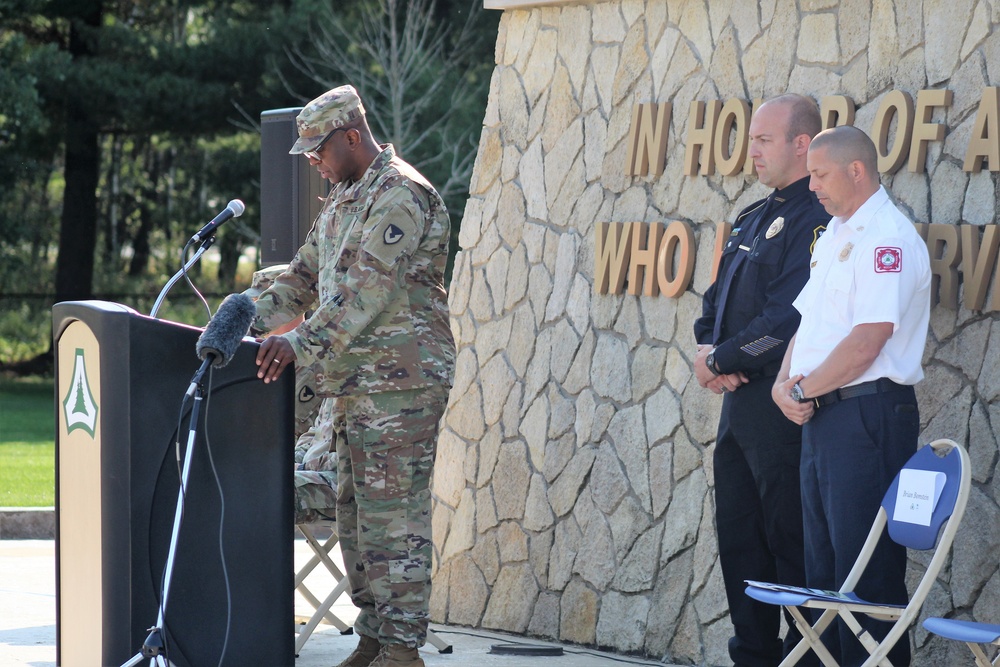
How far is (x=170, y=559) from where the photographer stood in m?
4.05

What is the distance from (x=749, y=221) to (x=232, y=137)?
21.1 metres

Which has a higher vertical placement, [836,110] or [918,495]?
[836,110]

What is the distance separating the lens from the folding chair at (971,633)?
3664mm

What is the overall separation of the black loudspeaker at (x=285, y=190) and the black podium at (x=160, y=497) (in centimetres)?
282

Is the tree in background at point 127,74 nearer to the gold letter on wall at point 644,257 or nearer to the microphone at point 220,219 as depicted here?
the gold letter on wall at point 644,257

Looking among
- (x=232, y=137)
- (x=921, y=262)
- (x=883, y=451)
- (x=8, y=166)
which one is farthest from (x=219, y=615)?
(x=232, y=137)

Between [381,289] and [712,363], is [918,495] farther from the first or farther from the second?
[381,289]

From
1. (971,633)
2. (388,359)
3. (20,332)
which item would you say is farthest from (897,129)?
(20,332)

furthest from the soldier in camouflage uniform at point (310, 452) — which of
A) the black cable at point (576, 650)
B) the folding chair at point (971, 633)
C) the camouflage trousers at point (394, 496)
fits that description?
the folding chair at point (971, 633)

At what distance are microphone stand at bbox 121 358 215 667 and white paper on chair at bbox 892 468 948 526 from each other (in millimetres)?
2096

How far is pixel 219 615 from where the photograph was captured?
4.57m

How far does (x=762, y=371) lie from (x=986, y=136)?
44.6 inches

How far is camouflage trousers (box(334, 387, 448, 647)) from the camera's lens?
5.08m

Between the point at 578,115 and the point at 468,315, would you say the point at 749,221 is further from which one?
the point at 468,315
